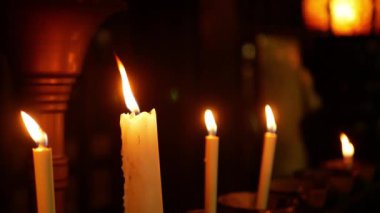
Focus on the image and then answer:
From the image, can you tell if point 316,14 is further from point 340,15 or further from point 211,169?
point 211,169

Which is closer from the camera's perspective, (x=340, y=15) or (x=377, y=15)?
(x=340, y=15)

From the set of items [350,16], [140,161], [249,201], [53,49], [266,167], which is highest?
[350,16]

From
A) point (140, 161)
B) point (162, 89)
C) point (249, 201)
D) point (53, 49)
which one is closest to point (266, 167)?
point (249, 201)

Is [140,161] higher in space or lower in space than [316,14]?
lower

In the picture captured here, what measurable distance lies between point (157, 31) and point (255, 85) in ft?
Result: 3.46

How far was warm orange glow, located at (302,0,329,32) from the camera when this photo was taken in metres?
4.14

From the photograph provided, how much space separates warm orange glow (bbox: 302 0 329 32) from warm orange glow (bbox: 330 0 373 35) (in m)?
0.08

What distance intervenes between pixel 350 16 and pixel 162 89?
2365mm

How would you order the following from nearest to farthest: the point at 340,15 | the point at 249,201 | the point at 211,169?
the point at 211,169
the point at 249,201
the point at 340,15

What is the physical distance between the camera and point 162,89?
104 inches

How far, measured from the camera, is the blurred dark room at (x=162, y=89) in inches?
57.2

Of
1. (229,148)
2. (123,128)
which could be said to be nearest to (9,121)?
(123,128)

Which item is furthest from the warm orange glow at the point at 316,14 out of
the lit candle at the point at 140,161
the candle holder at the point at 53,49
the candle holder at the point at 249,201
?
the lit candle at the point at 140,161

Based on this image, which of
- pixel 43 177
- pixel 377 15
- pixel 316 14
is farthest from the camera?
pixel 377 15
